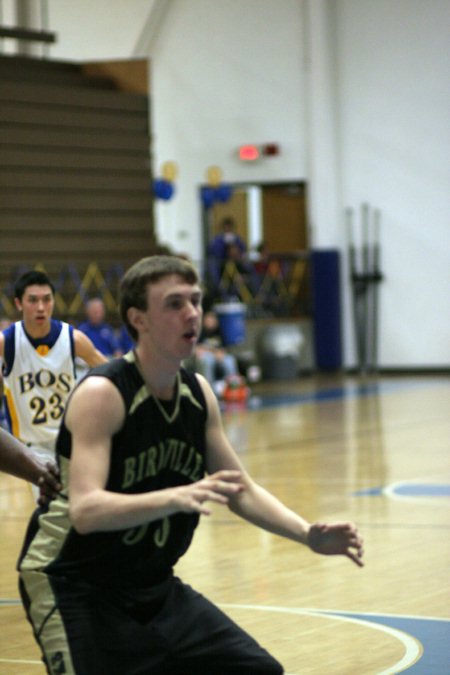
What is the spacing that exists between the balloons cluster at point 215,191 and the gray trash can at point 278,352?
2.62m

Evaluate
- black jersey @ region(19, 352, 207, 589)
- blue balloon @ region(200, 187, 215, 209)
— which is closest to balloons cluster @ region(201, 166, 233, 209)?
blue balloon @ region(200, 187, 215, 209)

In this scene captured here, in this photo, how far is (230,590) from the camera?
6.90 meters

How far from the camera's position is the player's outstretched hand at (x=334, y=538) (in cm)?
371

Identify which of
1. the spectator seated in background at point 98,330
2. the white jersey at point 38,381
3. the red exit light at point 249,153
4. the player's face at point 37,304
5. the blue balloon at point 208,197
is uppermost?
the red exit light at point 249,153

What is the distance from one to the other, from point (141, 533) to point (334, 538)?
1.85 feet

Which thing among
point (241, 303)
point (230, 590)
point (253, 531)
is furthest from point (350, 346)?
point (230, 590)

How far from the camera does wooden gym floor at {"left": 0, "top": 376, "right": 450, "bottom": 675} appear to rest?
563 cm

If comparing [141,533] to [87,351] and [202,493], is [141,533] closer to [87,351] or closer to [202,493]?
[202,493]

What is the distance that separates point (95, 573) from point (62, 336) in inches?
171

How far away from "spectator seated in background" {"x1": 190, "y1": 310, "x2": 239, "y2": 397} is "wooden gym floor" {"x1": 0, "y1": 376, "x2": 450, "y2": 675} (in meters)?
3.90

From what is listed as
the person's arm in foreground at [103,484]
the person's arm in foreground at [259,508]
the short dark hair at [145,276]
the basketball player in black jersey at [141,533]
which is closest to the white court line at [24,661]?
the basketball player in black jersey at [141,533]

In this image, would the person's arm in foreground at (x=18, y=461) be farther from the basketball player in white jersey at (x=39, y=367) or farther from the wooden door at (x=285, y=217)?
the wooden door at (x=285, y=217)

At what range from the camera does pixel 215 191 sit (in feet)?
79.4

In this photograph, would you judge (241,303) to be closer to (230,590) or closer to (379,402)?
(379,402)
